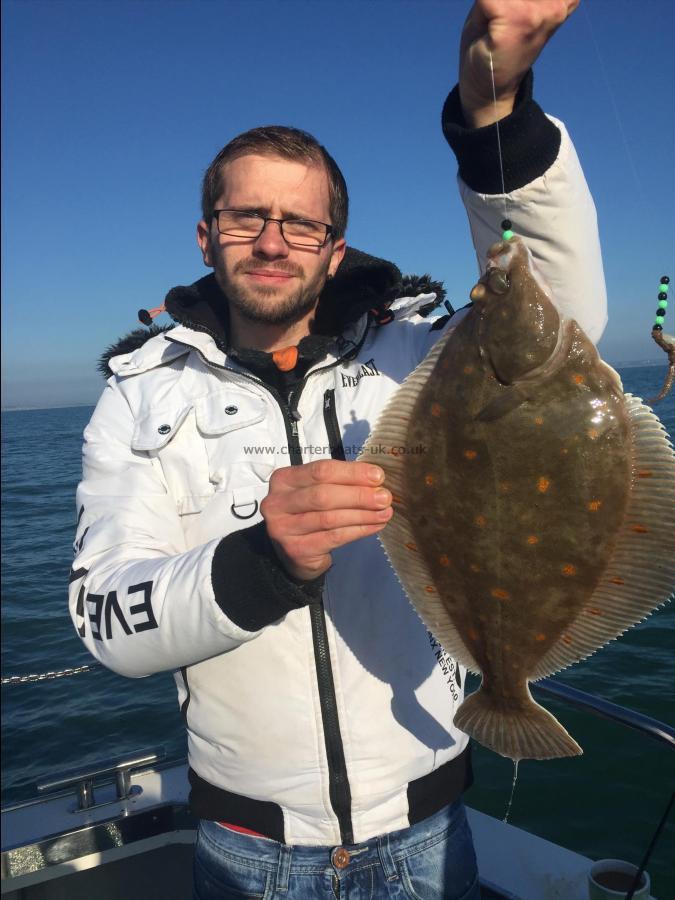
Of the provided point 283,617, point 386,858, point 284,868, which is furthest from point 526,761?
point 283,617

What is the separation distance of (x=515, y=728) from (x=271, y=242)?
6.31 ft

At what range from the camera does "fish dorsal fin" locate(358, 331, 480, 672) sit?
76.0 inches

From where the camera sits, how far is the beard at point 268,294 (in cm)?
252

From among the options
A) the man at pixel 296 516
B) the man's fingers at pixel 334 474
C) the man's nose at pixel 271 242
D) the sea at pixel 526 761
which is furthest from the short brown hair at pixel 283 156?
the sea at pixel 526 761

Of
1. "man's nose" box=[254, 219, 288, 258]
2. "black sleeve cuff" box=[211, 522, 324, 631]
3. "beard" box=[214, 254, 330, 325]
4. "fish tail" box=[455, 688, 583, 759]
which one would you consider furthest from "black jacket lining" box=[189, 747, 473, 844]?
"man's nose" box=[254, 219, 288, 258]

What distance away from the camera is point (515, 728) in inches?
76.2

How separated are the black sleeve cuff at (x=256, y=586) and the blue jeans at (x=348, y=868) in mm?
931

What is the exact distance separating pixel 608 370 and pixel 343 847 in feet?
5.90

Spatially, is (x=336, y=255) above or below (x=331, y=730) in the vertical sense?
above

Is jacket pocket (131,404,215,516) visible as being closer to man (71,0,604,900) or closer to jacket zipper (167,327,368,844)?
man (71,0,604,900)

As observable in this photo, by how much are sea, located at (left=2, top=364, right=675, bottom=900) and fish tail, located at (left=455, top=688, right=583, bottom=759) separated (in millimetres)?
1505

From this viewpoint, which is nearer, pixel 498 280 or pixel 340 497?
pixel 340 497

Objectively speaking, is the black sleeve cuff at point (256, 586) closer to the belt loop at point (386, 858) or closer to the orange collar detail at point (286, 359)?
the orange collar detail at point (286, 359)

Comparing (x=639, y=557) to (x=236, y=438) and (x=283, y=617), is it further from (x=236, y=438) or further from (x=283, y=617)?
(x=236, y=438)
